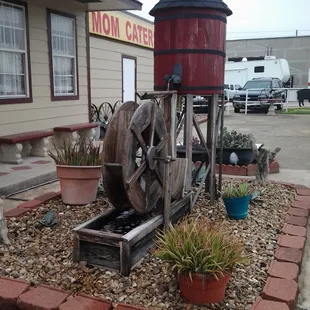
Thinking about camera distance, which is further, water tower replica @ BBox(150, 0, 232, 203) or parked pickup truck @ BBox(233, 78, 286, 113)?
parked pickup truck @ BBox(233, 78, 286, 113)

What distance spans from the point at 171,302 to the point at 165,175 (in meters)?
0.91

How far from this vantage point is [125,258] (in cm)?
264

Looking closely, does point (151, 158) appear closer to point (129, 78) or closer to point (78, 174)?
point (78, 174)

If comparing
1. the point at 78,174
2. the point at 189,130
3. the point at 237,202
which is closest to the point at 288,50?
the point at 189,130

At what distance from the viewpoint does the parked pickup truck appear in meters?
Answer: 18.8

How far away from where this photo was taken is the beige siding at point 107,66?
9922mm

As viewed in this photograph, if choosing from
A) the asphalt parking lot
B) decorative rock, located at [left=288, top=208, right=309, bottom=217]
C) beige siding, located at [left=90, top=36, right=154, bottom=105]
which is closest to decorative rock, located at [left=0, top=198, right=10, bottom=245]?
decorative rock, located at [left=288, top=208, right=309, bottom=217]

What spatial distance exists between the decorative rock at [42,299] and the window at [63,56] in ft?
16.8

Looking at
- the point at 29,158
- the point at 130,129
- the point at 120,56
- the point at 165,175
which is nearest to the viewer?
the point at 130,129

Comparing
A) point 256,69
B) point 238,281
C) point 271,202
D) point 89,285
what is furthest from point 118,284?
point 256,69

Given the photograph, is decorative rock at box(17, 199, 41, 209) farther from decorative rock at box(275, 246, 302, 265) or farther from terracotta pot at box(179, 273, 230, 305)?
decorative rock at box(275, 246, 302, 265)

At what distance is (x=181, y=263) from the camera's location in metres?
2.30

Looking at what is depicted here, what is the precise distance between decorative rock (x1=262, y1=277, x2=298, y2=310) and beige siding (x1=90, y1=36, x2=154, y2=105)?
26.5ft

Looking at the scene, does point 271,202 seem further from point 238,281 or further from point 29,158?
point 29,158
